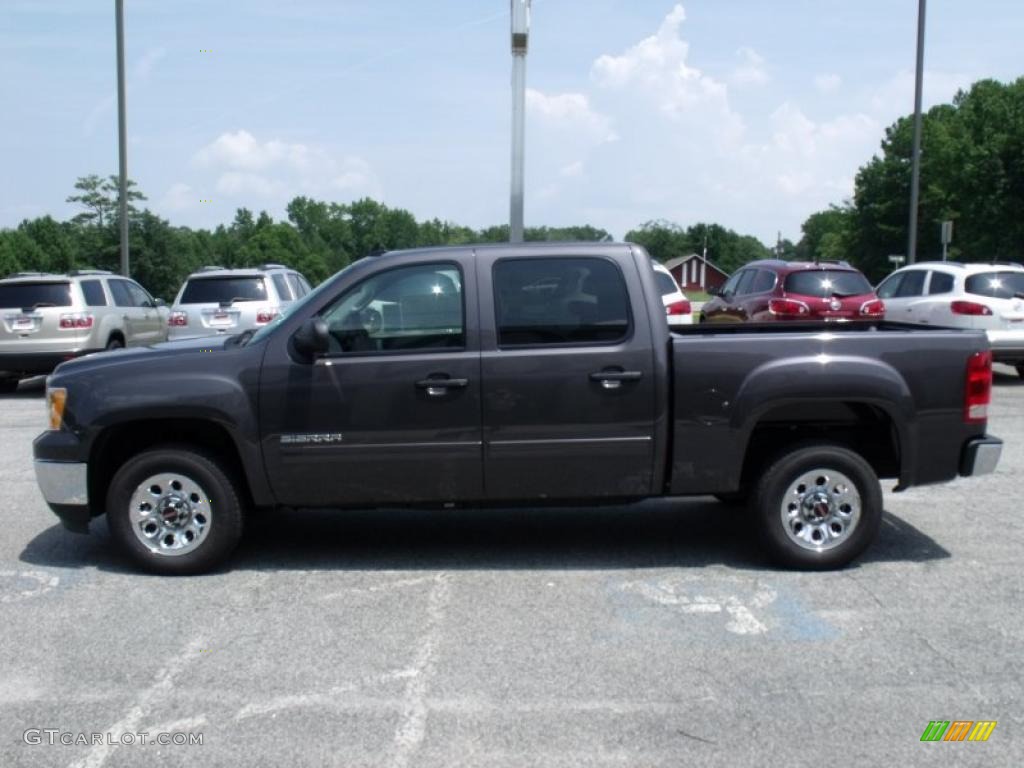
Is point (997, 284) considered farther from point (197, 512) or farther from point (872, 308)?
point (197, 512)

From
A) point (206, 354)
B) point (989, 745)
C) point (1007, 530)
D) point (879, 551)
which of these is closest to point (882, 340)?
point (879, 551)

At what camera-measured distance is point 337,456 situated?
5875 millimetres

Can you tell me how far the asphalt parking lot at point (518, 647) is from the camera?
397cm

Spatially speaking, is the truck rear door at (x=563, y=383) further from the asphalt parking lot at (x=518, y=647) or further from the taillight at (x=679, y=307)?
the taillight at (x=679, y=307)

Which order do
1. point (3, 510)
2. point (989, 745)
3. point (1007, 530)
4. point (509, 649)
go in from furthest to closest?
1. point (3, 510)
2. point (1007, 530)
3. point (509, 649)
4. point (989, 745)

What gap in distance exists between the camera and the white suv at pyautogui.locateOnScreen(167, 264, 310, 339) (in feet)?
49.8

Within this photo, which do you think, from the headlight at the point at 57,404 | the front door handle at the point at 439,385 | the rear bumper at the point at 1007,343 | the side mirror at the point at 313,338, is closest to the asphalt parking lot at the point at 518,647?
the headlight at the point at 57,404

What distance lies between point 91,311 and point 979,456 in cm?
1280

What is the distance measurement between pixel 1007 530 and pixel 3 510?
7.03 m

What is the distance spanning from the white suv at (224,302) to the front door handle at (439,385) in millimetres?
9655

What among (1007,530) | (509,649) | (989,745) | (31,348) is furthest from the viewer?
(31,348)

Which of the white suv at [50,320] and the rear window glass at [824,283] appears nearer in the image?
the white suv at [50,320]

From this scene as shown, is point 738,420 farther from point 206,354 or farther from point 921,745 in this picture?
point 206,354

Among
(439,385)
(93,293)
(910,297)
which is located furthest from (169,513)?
(910,297)
